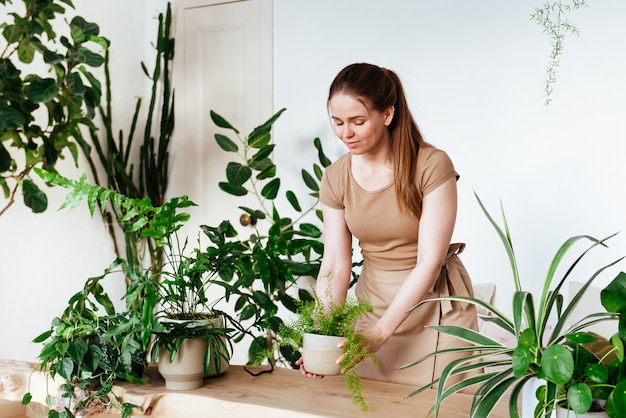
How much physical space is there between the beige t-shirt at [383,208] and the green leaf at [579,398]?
0.89m

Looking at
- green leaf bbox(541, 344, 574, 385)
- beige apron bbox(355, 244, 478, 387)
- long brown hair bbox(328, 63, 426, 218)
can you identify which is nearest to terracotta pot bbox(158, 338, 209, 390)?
beige apron bbox(355, 244, 478, 387)

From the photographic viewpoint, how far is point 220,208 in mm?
4230

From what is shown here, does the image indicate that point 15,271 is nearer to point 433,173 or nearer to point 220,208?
point 220,208

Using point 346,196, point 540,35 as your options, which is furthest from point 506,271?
point 346,196

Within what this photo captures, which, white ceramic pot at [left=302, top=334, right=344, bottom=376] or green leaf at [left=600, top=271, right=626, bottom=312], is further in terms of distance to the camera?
white ceramic pot at [left=302, top=334, right=344, bottom=376]

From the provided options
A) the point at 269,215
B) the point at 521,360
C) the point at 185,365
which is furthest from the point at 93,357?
the point at 269,215

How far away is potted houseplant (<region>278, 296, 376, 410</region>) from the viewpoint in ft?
5.13

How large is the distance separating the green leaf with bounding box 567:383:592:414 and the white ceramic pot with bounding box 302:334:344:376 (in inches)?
23.4

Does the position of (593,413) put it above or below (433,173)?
below

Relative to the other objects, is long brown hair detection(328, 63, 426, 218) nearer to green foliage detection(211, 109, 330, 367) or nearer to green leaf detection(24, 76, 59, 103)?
green foliage detection(211, 109, 330, 367)

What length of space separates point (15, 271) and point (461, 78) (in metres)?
2.48

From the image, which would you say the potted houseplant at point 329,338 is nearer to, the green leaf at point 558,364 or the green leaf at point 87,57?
the green leaf at point 558,364

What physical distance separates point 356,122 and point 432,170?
252mm

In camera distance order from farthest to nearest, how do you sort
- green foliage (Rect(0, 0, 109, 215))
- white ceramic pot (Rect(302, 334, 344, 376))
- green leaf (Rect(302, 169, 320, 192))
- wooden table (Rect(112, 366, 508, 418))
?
1. green leaf (Rect(302, 169, 320, 192))
2. green foliage (Rect(0, 0, 109, 215))
3. white ceramic pot (Rect(302, 334, 344, 376))
4. wooden table (Rect(112, 366, 508, 418))
